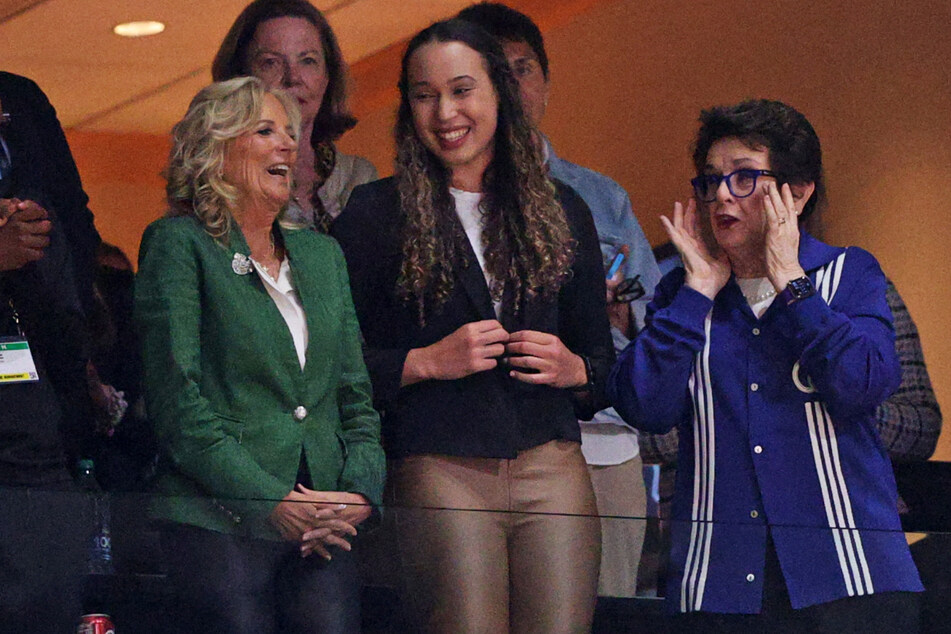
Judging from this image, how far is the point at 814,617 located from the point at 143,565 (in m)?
0.98

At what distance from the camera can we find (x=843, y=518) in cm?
234

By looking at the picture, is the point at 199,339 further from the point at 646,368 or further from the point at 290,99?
the point at 646,368

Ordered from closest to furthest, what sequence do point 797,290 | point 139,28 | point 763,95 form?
point 797,290
point 763,95
point 139,28

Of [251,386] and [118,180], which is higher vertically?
[118,180]

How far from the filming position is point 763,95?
193 inches

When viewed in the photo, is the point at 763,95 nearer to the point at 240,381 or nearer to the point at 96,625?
the point at 240,381

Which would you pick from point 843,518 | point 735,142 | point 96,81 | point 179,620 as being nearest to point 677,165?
point 96,81

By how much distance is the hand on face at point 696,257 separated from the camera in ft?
8.33

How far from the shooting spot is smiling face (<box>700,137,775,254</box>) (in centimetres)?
258

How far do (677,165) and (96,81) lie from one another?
222 cm

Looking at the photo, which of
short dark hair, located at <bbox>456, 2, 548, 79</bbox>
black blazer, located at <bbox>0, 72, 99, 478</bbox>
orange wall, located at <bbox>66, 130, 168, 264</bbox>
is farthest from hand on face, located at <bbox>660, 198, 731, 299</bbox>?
orange wall, located at <bbox>66, 130, 168, 264</bbox>

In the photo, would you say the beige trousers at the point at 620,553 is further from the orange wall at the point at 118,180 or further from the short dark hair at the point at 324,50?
the orange wall at the point at 118,180

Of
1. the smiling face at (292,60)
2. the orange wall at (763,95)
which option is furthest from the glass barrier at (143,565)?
the orange wall at (763,95)

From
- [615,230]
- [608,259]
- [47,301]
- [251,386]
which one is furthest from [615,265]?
[47,301]
